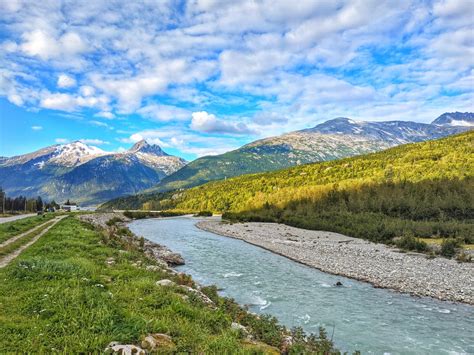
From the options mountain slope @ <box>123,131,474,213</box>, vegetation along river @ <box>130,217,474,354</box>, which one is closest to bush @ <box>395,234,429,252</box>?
vegetation along river @ <box>130,217,474,354</box>

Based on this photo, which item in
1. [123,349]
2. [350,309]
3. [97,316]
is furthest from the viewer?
[350,309]

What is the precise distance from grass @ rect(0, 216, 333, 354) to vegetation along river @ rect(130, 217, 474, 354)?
5.06 metres

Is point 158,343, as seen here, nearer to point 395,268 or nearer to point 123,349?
point 123,349

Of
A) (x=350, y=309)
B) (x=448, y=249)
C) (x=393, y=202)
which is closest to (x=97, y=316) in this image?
(x=350, y=309)

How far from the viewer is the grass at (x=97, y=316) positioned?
8.16m

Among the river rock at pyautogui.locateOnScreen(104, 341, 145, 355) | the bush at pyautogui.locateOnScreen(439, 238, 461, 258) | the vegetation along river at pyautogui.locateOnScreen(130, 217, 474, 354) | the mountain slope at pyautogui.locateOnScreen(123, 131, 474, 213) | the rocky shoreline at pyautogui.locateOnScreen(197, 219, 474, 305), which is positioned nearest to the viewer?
the river rock at pyautogui.locateOnScreen(104, 341, 145, 355)

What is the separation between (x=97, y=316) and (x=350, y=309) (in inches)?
601

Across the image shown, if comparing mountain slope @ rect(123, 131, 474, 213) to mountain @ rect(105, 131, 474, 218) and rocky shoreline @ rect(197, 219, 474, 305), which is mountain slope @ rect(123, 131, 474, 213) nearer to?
mountain @ rect(105, 131, 474, 218)

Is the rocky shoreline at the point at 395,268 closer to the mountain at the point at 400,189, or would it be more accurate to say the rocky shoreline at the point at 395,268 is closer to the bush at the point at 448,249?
the bush at the point at 448,249

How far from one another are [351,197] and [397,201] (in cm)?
1581

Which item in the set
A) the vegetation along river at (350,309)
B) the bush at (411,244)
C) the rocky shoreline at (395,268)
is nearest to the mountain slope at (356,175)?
the bush at (411,244)

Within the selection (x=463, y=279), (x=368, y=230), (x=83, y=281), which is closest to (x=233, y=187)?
(x=368, y=230)

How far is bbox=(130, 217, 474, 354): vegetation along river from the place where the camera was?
14516 mm

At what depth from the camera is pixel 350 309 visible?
18.9m
